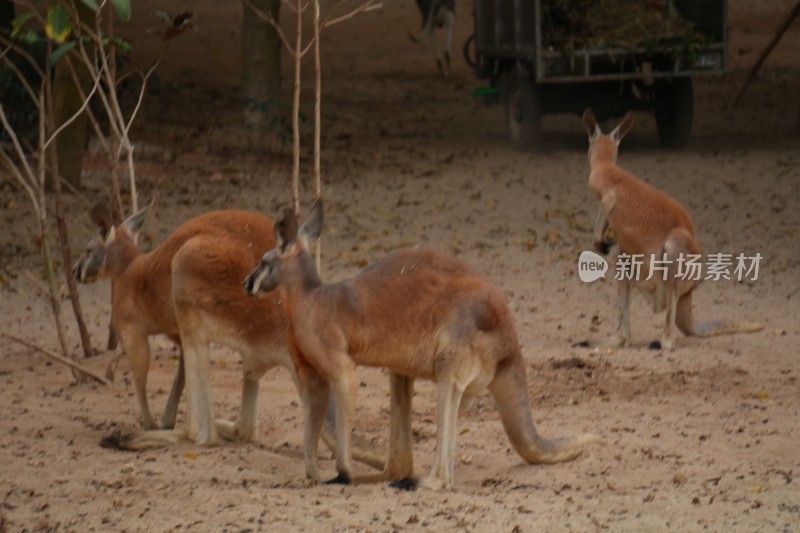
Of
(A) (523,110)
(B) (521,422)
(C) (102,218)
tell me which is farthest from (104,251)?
(A) (523,110)

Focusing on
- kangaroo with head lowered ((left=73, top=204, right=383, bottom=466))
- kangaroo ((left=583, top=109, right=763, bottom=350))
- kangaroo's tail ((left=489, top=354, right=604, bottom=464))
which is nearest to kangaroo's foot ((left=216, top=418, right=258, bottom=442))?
kangaroo with head lowered ((left=73, top=204, right=383, bottom=466))

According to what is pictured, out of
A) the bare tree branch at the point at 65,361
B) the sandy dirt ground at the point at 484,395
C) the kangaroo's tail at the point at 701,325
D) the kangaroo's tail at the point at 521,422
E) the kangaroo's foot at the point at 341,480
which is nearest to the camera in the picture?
the sandy dirt ground at the point at 484,395

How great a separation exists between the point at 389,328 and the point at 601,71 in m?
8.65

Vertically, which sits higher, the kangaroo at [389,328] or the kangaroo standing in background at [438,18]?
the kangaroo standing in background at [438,18]

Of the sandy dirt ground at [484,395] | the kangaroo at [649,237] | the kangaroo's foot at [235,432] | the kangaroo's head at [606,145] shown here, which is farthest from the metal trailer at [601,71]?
the kangaroo's foot at [235,432]

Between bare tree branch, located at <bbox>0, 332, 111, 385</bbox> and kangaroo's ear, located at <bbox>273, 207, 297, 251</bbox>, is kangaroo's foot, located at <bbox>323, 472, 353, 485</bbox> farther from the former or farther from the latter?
bare tree branch, located at <bbox>0, 332, 111, 385</bbox>

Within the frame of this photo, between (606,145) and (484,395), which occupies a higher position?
(606,145)

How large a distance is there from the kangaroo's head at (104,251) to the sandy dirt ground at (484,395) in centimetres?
69

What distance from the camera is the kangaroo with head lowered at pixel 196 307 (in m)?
5.72

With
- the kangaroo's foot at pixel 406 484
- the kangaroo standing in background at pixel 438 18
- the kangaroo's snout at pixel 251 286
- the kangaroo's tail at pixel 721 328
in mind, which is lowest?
the kangaroo's tail at pixel 721 328

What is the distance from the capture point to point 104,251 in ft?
20.2

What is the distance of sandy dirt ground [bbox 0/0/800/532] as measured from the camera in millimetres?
4863

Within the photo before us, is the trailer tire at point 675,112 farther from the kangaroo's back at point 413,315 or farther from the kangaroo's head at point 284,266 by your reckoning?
the kangaroo's head at point 284,266

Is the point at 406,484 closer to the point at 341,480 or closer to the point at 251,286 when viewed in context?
the point at 341,480
